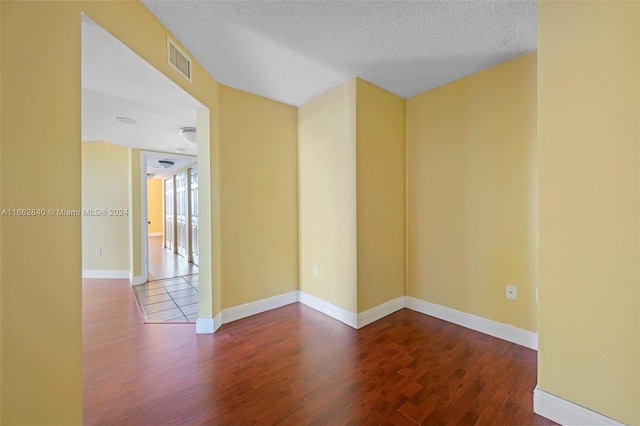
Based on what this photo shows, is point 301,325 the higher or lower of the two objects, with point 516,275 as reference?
lower

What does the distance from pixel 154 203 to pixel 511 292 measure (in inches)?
475

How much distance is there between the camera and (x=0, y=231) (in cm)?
91

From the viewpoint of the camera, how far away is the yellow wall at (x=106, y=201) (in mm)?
4730

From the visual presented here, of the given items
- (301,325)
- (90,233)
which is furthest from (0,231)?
(90,233)

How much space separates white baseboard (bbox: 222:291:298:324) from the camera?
2764 millimetres

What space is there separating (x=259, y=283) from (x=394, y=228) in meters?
1.68

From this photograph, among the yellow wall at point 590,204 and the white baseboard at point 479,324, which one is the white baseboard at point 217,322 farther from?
the yellow wall at point 590,204

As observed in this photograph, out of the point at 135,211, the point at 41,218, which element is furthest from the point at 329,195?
the point at 135,211

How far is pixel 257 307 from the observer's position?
2986 mm

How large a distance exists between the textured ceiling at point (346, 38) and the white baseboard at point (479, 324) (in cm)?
236

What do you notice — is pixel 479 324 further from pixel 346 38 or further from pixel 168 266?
pixel 168 266

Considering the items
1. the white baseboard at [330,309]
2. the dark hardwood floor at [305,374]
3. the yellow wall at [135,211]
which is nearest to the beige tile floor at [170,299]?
the dark hardwood floor at [305,374]

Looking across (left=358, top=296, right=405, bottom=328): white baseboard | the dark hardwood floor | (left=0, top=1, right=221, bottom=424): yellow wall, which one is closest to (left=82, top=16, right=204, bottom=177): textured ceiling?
(left=0, top=1, right=221, bottom=424): yellow wall

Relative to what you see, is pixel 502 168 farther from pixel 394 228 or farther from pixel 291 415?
pixel 291 415
